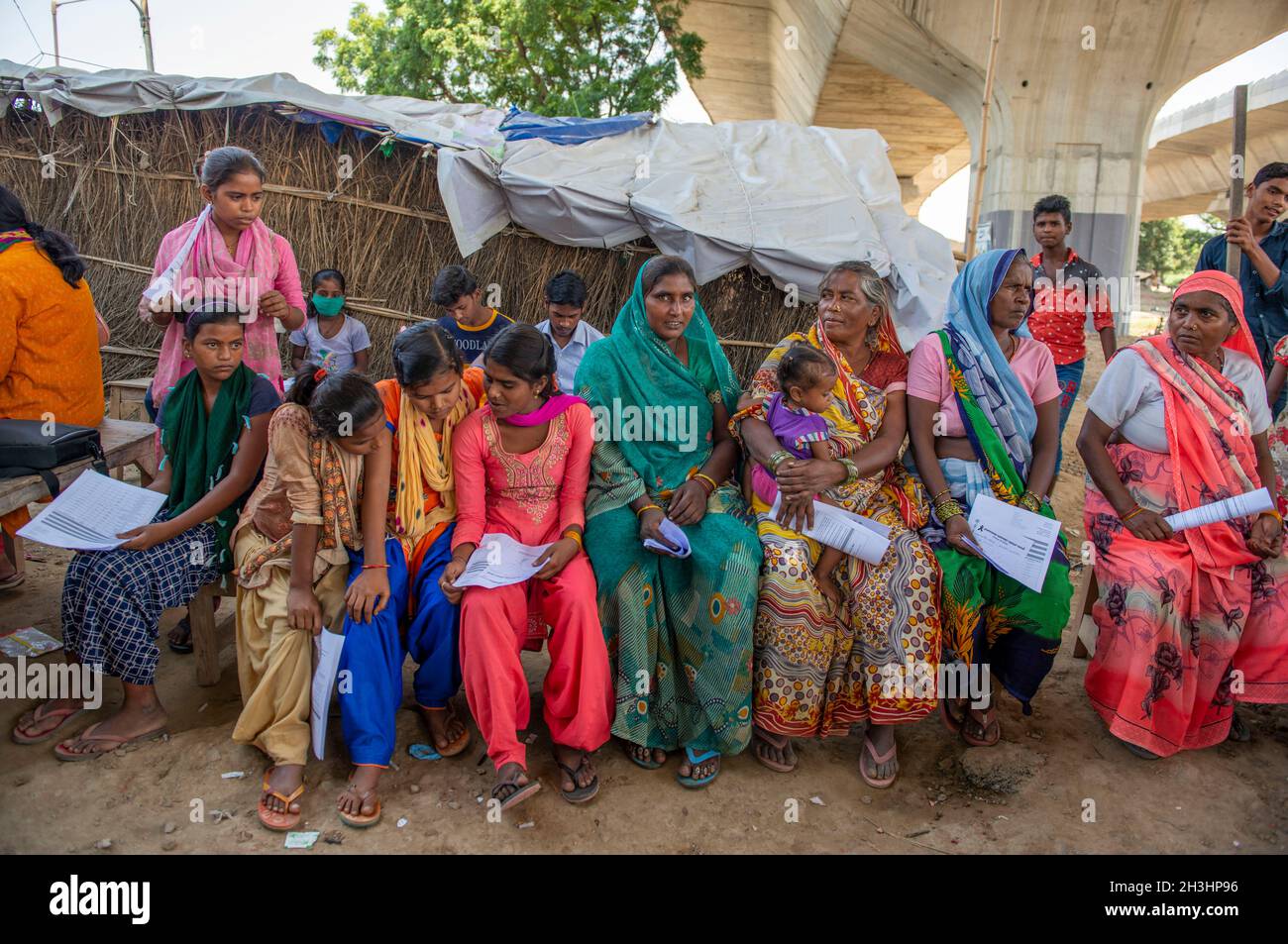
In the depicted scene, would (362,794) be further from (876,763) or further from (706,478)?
(876,763)

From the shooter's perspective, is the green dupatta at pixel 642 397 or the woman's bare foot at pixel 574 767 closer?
the woman's bare foot at pixel 574 767

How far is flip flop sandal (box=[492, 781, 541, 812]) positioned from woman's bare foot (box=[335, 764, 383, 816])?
1.26 feet

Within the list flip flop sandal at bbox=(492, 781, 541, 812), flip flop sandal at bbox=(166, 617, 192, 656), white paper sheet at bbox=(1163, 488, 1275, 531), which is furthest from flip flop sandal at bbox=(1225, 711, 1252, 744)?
flip flop sandal at bbox=(166, 617, 192, 656)

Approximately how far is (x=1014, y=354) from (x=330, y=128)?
18.6ft

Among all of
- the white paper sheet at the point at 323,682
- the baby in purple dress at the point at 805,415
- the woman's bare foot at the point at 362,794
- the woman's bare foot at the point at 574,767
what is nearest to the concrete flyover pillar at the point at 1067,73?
the baby in purple dress at the point at 805,415

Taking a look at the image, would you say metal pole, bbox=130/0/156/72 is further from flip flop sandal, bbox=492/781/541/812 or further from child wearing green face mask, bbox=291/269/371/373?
flip flop sandal, bbox=492/781/541/812

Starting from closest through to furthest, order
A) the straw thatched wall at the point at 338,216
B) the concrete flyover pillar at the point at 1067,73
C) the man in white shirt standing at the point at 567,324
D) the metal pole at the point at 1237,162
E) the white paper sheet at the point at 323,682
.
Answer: the white paper sheet at the point at 323,682
the metal pole at the point at 1237,162
the man in white shirt standing at the point at 567,324
the straw thatched wall at the point at 338,216
the concrete flyover pillar at the point at 1067,73

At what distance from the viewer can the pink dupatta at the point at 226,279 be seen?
3.77m

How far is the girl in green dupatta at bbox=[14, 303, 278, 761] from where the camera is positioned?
2.95 m

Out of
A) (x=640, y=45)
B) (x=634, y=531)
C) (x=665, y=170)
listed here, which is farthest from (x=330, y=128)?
(x=640, y=45)

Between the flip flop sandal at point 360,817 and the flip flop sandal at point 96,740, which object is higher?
the flip flop sandal at point 96,740

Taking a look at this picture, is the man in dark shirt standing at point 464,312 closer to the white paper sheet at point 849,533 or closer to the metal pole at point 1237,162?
the white paper sheet at point 849,533

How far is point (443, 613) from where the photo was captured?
115 inches

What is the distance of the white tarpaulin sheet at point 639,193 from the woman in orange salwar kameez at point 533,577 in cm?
361
